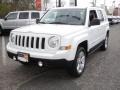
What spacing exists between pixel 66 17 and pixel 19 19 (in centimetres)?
909

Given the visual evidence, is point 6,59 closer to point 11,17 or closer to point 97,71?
point 97,71

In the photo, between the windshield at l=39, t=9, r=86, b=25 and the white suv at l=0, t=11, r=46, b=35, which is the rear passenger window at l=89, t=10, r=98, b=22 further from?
the white suv at l=0, t=11, r=46, b=35

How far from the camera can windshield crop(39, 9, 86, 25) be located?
654cm

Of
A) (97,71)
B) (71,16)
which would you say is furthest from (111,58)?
(71,16)

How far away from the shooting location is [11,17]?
51.0ft

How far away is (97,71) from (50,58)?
6.01 feet

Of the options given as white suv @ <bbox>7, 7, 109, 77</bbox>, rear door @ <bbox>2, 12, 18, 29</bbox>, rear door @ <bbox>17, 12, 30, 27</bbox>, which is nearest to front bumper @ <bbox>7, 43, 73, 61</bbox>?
white suv @ <bbox>7, 7, 109, 77</bbox>

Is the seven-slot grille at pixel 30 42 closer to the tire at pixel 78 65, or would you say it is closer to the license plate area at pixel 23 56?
the license plate area at pixel 23 56

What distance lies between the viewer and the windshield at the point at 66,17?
21.5 feet

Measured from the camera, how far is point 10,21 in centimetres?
1540

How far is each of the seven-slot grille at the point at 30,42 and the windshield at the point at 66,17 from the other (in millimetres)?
1456

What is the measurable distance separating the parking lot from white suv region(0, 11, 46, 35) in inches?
317

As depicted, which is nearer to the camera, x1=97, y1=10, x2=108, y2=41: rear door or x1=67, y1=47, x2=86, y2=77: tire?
x1=67, y1=47, x2=86, y2=77: tire

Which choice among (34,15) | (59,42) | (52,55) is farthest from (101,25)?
(34,15)
